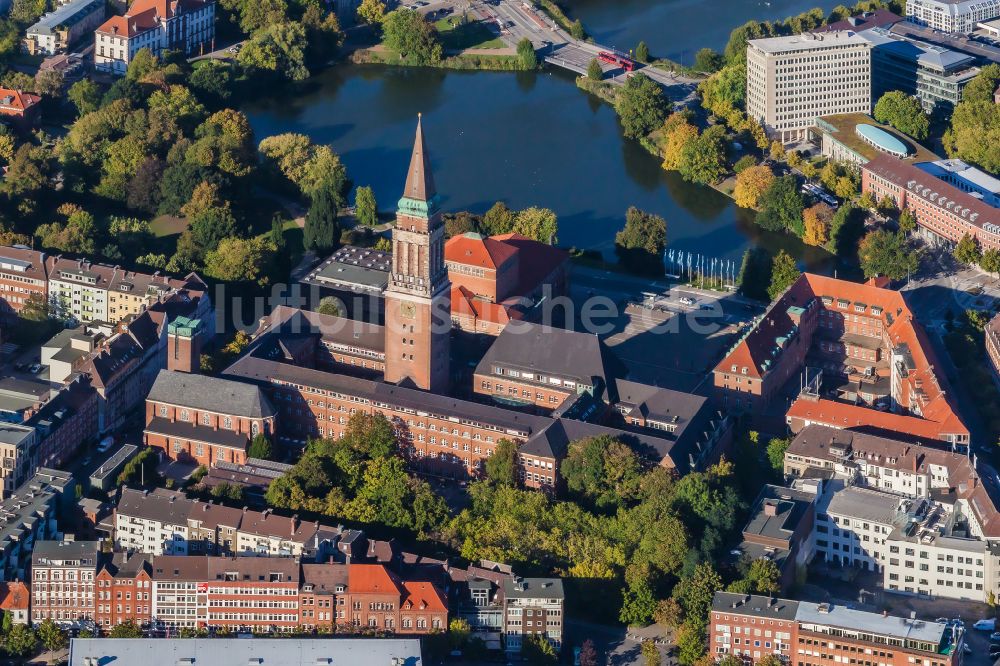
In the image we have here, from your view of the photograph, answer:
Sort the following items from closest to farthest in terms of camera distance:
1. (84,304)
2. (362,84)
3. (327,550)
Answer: (327,550), (84,304), (362,84)

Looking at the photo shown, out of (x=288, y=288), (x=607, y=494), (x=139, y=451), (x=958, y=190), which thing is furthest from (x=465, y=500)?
(x=958, y=190)

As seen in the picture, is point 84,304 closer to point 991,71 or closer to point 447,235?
point 447,235

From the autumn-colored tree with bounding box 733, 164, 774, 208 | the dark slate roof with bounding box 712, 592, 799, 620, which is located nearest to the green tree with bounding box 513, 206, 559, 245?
the autumn-colored tree with bounding box 733, 164, 774, 208

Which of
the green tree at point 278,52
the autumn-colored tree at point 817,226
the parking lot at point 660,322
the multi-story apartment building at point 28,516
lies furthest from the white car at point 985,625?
the green tree at point 278,52

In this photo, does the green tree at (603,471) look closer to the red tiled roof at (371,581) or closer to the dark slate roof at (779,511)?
the dark slate roof at (779,511)

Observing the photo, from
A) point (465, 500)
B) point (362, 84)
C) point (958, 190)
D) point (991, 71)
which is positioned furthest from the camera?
point (362, 84)

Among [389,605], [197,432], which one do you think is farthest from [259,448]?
[389,605]
